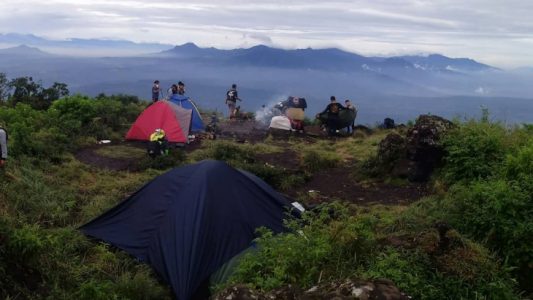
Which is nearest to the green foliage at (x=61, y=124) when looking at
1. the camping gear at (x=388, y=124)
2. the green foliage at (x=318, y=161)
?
the green foliage at (x=318, y=161)

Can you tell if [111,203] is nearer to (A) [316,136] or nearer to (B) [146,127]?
(B) [146,127]

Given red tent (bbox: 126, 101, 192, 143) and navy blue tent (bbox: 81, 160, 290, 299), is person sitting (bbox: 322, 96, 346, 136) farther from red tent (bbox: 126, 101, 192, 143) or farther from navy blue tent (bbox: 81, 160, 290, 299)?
navy blue tent (bbox: 81, 160, 290, 299)

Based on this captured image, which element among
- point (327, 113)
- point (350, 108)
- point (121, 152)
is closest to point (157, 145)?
point (121, 152)

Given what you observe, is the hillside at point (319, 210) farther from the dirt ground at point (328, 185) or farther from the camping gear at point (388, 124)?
the camping gear at point (388, 124)

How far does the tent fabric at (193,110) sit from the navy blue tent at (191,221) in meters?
10.4

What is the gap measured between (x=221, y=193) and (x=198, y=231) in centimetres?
79

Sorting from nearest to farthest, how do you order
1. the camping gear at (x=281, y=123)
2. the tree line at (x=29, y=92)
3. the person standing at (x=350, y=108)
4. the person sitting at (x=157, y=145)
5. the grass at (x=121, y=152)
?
the person sitting at (x=157, y=145) < the grass at (x=121, y=152) < the camping gear at (x=281, y=123) < the person standing at (x=350, y=108) < the tree line at (x=29, y=92)

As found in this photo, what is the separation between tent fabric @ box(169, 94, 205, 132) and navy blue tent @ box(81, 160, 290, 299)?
1045 centimetres

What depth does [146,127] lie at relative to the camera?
16359 mm

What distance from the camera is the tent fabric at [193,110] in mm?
18420

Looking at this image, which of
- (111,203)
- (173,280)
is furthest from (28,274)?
(111,203)

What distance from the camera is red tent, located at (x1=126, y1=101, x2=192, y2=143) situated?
16.2 meters

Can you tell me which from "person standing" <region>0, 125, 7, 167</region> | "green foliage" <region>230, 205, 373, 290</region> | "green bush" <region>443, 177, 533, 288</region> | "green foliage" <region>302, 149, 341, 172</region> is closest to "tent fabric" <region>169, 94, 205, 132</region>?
"green foliage" <region>302, 149, 341, 172</region>

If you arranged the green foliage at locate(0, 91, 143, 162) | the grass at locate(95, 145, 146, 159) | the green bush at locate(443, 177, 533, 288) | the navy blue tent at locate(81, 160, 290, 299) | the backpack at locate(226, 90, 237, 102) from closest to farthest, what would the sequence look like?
the green bush at locate(443, 177, 533, 288), the navy blue tent at locate(81, 160, 290, 299), the green foliage at locate(0, 91, 143, 162), the grass at locate(95, 145, 146, 159), the backpack at locate(226, 90, 237, 102)
